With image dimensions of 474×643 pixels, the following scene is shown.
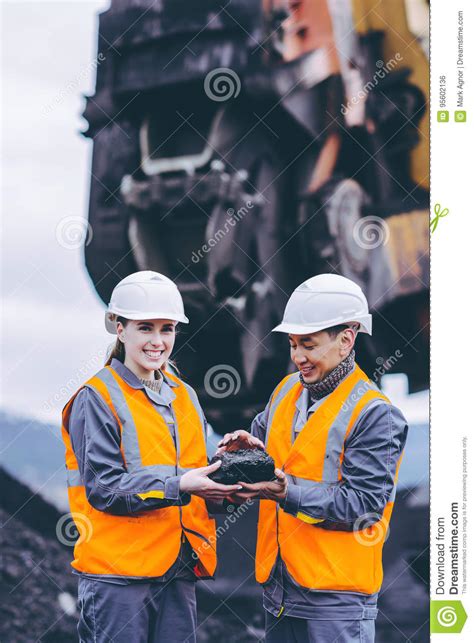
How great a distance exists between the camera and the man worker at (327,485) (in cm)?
273

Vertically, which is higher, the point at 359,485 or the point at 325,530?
the point at 359,485

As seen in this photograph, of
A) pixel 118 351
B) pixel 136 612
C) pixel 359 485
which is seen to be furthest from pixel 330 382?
pixel 136 612

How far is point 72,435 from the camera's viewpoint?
2.84 metres

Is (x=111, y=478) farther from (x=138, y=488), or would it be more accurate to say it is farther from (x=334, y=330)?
(x=334, y=330)

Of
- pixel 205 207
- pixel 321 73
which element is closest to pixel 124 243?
pixel 205 207

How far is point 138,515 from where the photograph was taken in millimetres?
2801

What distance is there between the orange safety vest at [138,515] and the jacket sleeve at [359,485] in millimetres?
346

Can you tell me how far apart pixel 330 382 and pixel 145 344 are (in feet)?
1.93

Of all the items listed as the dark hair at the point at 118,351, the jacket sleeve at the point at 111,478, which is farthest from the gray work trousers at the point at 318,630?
the dark hair at the point at 118,351

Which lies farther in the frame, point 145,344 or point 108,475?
point 145,344

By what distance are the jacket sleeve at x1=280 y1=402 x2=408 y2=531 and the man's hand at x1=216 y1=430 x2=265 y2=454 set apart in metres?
0.19

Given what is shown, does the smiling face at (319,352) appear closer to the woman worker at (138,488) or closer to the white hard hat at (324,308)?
the white hard hat at (324,308)

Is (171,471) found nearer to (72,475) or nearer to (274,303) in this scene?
(72,475)
